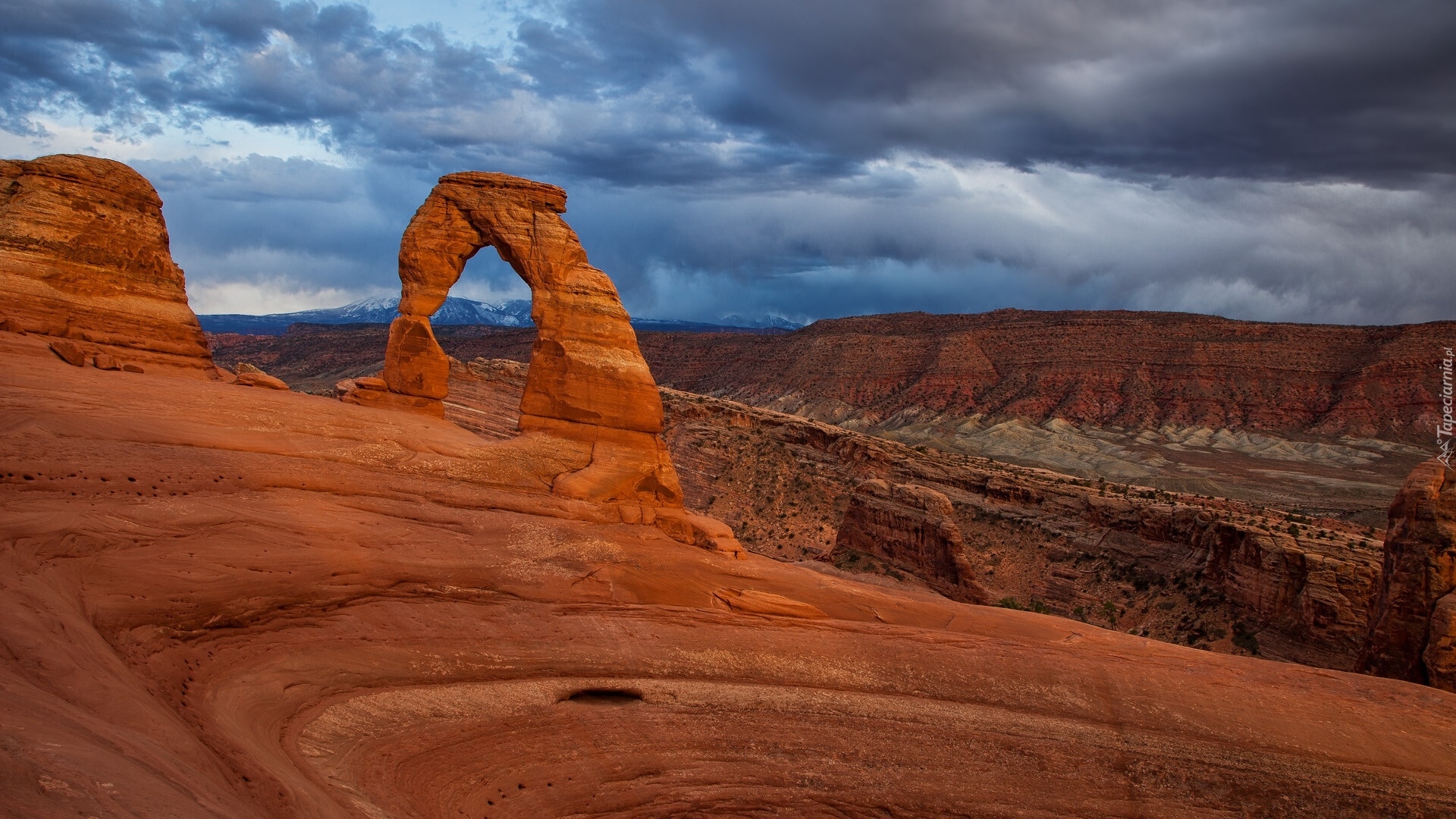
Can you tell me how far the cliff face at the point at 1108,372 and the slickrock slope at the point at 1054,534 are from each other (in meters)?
66.0

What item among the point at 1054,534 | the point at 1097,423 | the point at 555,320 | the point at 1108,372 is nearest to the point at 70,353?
the point at 555,320

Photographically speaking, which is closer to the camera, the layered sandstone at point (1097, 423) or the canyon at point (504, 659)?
the canyon at point (504, 659)

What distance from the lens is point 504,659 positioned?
1389 centimetres

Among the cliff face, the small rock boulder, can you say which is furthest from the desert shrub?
the cliff face

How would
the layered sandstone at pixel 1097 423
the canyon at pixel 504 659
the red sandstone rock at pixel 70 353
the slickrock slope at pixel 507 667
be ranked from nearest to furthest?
the canyon at pixel 504 659 → the slickrock slope at pixel 507 667 → the red sandstone rock at pixel 70 353 → the layered sandstone at pixel 1097 423

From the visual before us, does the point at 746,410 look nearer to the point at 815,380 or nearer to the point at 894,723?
the point at 894,723

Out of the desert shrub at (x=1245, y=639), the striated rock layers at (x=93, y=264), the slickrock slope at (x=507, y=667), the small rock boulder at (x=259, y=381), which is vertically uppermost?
the striated rock layers at (x=93, y=264)

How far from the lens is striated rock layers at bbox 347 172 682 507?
2138 cm

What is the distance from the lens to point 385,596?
1414 centimetres

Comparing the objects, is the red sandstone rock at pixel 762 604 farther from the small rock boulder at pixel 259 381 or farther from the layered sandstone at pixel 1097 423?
the layered sandstone at pixel 1097 423

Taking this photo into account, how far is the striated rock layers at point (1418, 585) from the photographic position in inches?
752

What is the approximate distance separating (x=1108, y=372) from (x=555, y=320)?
376ft

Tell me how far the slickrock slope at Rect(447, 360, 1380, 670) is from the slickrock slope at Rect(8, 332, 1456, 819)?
1007 cm

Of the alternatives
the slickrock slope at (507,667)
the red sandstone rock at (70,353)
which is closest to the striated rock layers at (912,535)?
the slickrock slope at (507,667)
